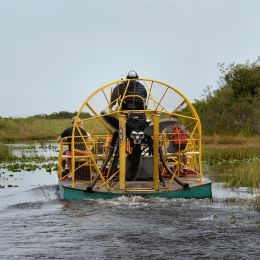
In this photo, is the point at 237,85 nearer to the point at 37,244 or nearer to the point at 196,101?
the point at 196,101

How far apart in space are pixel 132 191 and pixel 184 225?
3.00 meters

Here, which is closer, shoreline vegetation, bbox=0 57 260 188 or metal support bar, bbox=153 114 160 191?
metal support bar, bbox=153 114 160 191

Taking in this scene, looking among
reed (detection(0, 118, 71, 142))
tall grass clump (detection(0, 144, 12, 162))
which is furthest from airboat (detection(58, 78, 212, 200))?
reed (detection(0, 118, 71, 142))

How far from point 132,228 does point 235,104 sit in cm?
3602

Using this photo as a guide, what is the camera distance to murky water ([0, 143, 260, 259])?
10812 mm

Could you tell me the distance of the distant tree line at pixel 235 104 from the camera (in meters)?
44.1

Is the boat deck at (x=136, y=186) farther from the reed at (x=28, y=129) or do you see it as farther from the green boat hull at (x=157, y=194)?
the reed at (x=28, y=129)

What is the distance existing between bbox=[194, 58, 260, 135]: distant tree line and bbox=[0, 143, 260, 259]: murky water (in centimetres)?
2614

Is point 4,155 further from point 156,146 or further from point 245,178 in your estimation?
point 156,146

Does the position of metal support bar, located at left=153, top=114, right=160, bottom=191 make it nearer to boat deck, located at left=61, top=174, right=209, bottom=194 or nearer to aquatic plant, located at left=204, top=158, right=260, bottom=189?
boat deck, located at left=61, top=174, right=209, bottom=194

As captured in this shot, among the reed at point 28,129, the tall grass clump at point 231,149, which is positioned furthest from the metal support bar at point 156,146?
the reed at point 28,129

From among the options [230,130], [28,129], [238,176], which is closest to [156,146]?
[238,176]

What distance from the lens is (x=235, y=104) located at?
47.8 metres

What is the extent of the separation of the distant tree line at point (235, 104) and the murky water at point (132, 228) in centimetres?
2614
